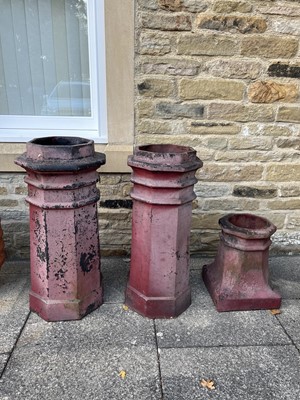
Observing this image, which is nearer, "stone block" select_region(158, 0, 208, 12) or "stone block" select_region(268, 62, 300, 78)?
"stone block" select_region(158, 0, 208, 12)

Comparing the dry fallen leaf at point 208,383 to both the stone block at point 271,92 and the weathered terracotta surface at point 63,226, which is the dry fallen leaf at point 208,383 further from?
the stone block at point 271,92

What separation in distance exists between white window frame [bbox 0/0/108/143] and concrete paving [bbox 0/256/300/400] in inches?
52.9

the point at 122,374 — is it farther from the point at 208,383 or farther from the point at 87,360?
the point at 208,383

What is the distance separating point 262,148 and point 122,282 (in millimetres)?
1686

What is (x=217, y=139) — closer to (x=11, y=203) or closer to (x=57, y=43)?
(x=57, y=43)

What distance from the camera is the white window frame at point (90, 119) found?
2.73 metres

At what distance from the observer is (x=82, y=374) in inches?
75.0

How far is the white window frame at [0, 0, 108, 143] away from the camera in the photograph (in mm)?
2732

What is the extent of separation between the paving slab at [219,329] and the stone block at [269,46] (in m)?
2.03

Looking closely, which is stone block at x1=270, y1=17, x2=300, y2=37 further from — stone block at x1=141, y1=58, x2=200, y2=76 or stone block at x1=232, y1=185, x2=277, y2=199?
stone block at x1=232, y1=185, x2=277, y2=199

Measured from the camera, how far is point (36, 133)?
2.96m

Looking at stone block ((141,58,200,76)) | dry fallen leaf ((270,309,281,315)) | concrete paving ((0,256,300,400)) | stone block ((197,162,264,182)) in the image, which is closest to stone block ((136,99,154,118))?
stone block ((141,58,200,76))

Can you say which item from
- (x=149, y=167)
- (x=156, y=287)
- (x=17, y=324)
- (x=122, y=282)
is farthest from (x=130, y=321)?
(x=149, y=167)

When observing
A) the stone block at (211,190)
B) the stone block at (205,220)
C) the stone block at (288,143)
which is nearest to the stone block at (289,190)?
the stone block at (288,143)
